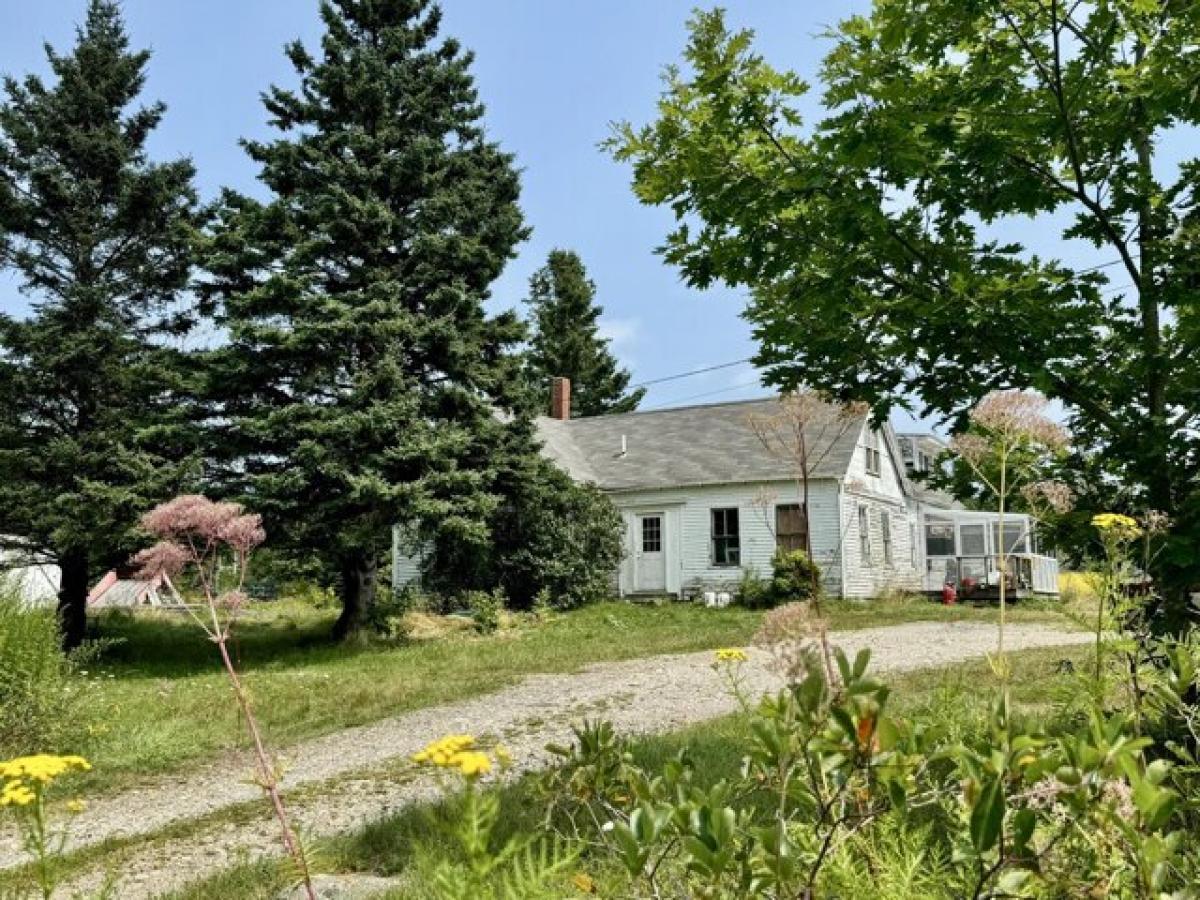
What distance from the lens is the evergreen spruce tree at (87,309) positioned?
1573 centimetres

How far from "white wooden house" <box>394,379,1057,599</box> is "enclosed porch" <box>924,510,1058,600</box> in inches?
4.8

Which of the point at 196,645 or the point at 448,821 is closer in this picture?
the point at 448,821

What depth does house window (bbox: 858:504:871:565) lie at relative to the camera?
2408cm

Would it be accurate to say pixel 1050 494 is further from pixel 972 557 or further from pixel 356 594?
pixel 972 557

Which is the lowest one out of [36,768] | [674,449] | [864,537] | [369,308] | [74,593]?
[74,593]

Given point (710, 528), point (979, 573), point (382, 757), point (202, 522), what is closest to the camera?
point (202, 522)

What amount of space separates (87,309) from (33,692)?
1185 cm

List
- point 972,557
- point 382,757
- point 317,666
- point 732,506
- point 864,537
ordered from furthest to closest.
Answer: point 972,557 < point 864,537 < point 732,506 < point 317,666 < point 382,757

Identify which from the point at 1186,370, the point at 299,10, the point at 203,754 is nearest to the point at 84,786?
the point at 203,754

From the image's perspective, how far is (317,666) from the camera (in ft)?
46.8

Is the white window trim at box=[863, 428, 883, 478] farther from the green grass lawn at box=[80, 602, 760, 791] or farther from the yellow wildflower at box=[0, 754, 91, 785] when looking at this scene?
the yellow wildflower at box=[0, 754, 91, 785]

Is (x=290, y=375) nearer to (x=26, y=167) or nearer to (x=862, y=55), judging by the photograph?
(x=26, y=167)

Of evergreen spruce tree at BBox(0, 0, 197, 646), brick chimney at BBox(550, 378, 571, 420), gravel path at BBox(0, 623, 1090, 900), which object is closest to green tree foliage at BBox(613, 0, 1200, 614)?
gravel path at BBox(0, 623, 1090, 900)

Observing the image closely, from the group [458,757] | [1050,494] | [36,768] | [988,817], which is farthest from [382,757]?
[988,817]
